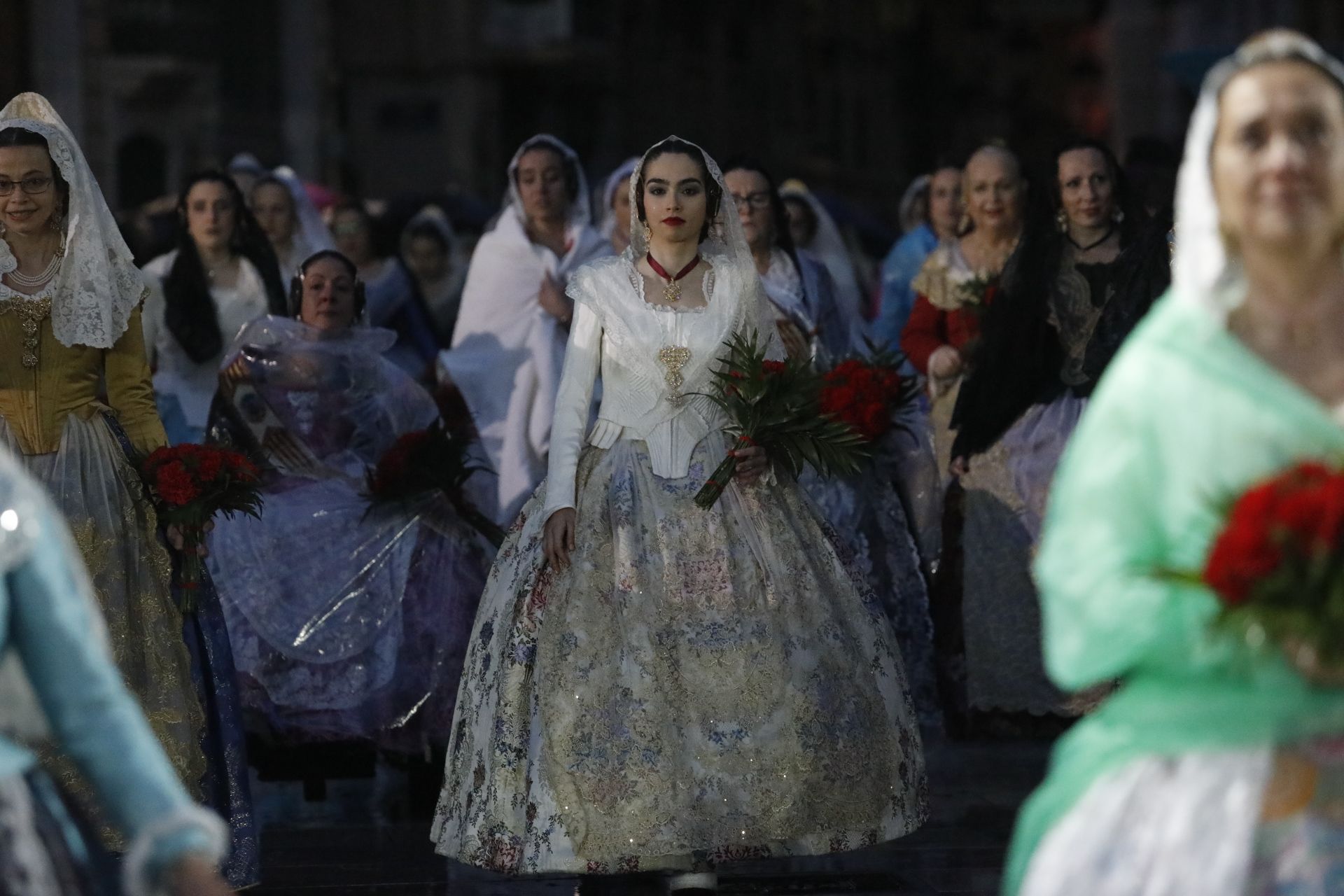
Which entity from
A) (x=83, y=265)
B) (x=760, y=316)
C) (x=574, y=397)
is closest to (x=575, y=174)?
(x=760, y=316)

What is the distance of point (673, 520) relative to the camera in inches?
283

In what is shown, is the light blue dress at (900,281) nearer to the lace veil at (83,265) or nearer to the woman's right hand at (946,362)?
the woman's right hand at (946,362)

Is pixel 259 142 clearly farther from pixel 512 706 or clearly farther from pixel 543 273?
pixel 512 706

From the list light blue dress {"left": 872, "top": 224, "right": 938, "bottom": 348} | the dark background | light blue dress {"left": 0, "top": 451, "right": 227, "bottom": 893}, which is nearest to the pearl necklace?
light blue dress {"left": 0, "top": 451, "right": 227, "bottom": 893}

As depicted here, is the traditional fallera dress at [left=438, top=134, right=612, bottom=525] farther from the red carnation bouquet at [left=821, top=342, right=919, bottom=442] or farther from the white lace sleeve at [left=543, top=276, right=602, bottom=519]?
the white lace sleeve at [left=543, top=276, right=602, bottom=519]

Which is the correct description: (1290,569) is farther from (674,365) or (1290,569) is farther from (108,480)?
(108,480)

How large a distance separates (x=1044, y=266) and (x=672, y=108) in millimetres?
28405

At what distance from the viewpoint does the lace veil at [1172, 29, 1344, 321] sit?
12.8 ft

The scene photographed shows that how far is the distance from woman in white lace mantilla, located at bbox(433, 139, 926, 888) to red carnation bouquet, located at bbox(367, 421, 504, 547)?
6.21 ft

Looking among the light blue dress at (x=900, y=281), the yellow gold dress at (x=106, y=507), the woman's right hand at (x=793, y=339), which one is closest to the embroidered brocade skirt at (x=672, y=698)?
the yellow gold dress at (x=106, y=507)

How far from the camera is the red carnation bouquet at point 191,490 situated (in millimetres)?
7168

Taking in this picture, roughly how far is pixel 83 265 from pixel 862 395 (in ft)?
9.24

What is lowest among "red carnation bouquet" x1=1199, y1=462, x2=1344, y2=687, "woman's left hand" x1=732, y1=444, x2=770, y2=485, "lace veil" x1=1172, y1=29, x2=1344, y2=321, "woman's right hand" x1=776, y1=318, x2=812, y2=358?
"woman's left hand" x1=732, y1=444, x2=770, y2=485

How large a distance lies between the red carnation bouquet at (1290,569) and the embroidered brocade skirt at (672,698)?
3408mm
